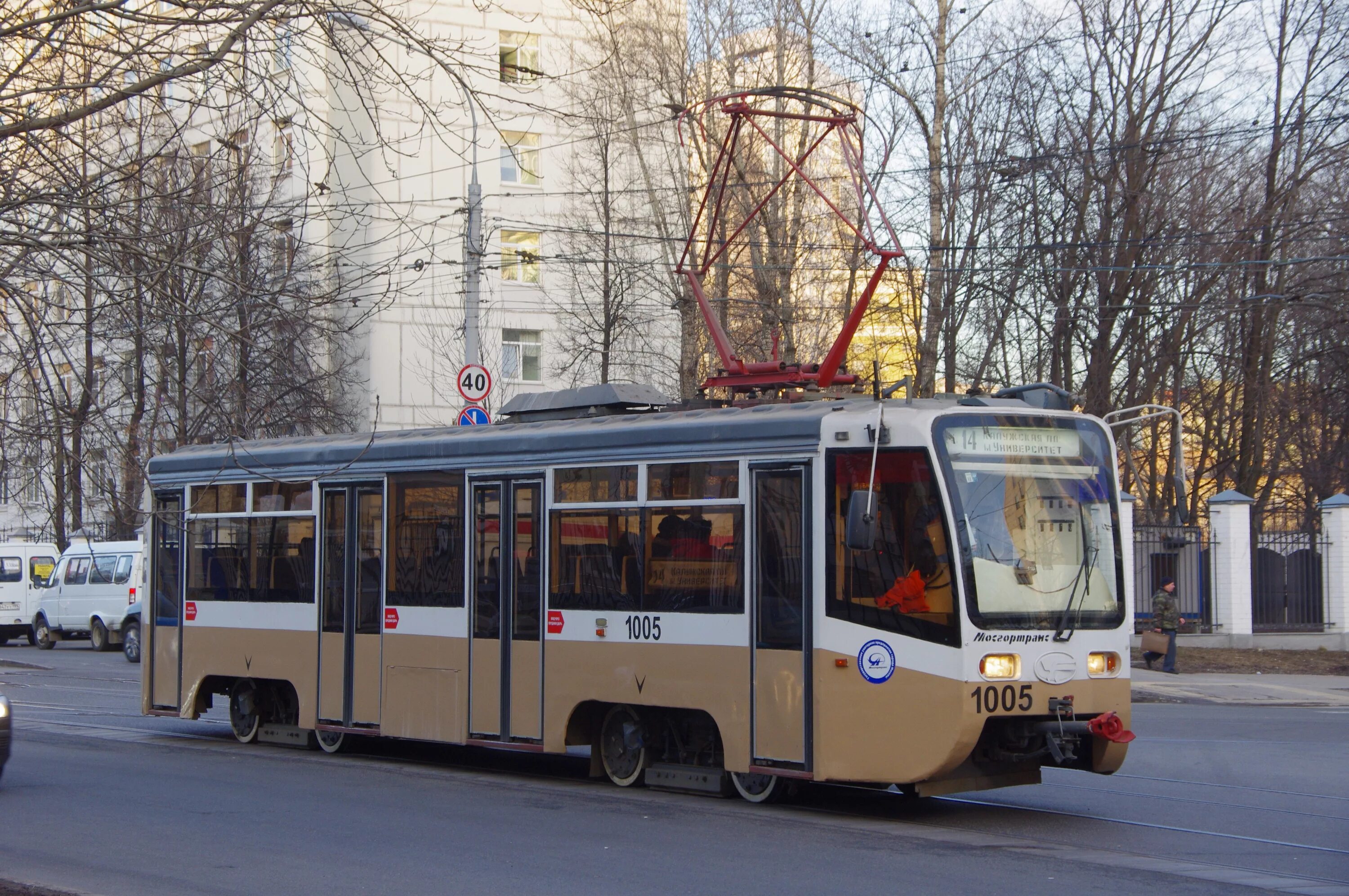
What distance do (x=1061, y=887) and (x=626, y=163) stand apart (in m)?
25.6

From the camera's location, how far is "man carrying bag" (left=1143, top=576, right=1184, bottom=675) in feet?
79.2

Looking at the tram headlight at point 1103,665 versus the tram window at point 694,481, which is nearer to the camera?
the tram headlight at point 1103,665

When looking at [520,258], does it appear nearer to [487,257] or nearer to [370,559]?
[487,257]

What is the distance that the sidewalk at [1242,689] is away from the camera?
Answer: 2112 cm

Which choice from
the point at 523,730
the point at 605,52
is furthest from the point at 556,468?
the point at 605,52

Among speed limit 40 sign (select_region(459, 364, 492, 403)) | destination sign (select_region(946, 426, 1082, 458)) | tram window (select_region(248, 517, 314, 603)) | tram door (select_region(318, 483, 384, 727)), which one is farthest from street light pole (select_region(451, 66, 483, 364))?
destination sign (select_region(946, 426, 1082, 458))

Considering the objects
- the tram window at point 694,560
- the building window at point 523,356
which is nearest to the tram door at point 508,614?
the tram window at point 694,560

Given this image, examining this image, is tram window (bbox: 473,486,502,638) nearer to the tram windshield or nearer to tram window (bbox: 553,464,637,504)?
tram window (bbox: 553,464,637,504)

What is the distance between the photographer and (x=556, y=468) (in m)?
12.1

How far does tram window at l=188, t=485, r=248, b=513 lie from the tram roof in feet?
0.35

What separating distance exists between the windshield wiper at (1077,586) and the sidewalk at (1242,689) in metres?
11.5

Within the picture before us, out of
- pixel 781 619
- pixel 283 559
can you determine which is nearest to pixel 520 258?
pixel 283 559

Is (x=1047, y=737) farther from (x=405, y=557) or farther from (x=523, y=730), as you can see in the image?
(x=405, y=557)

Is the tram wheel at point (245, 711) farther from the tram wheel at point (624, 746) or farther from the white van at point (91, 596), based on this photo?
the white van at point (91, 596)
